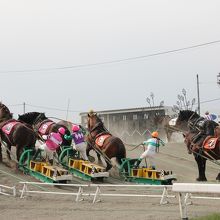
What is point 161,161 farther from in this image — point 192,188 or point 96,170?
point 192,188

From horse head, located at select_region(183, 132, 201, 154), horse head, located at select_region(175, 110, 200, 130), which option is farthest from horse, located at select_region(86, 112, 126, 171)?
horse head, located at select_region(175, 110, 200, 130)

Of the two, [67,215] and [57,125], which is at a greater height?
[57,125]

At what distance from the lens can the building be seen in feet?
146

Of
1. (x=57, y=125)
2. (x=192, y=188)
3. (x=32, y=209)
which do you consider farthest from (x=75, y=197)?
(x=57, y=125)

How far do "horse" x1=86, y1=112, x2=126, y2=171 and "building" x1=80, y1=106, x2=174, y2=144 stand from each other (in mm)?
21014

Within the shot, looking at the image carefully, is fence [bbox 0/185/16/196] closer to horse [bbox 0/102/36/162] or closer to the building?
horse [bbox 0/102/36/162]

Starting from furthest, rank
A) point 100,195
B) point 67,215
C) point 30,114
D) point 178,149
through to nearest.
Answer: point 178,149 → point 30,114 → point 100,195 → point 67,215

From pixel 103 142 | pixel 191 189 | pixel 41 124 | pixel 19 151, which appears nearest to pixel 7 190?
pixel 19 151

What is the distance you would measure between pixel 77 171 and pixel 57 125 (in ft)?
11.2

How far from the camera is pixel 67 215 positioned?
1098 cm

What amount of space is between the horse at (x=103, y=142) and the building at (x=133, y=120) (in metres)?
21.0

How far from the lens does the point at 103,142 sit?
2036 cm

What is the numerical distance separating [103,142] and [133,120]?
3266 centimetres

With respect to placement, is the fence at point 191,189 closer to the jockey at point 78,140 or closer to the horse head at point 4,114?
the jockey at point 78,140
